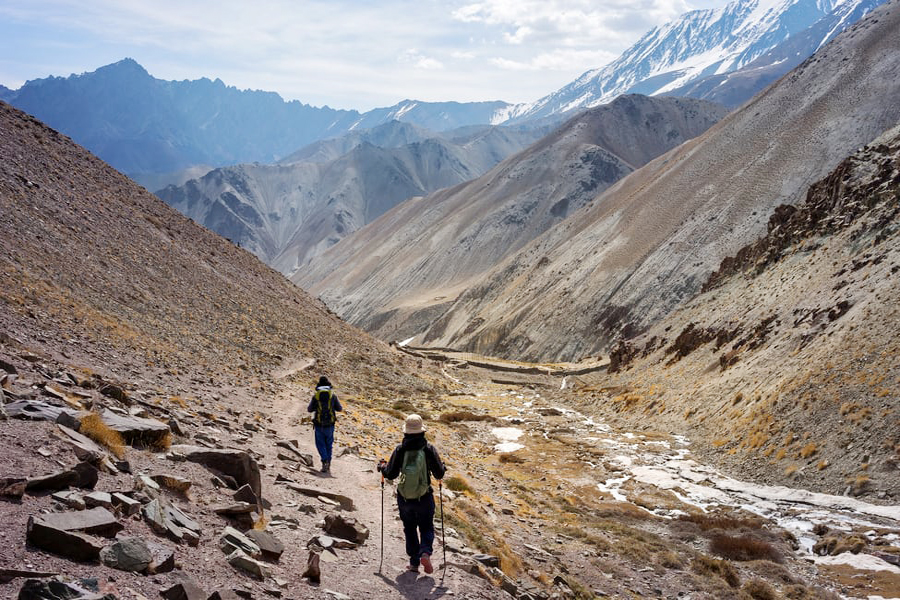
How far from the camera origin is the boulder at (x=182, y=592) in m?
5.68

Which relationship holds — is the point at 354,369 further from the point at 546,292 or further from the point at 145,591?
the point at 546,292

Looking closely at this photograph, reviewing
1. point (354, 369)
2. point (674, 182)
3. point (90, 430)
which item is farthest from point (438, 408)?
point (674, 182)

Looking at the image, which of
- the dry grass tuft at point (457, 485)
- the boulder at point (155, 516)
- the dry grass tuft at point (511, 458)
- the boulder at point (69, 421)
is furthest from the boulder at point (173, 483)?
the dry grass tuft at point (511, 458)

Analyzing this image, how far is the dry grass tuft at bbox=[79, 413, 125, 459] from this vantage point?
28.2ft

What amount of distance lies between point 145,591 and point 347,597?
238 cm

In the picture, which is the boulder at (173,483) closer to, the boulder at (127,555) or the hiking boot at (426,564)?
the boulder at (127,555)

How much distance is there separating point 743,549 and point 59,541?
14323 mm

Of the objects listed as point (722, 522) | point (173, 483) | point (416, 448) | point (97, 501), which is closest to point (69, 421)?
point (173, 483)

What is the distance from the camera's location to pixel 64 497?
652cm

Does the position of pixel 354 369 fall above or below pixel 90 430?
below

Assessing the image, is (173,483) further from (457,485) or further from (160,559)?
(457,485)

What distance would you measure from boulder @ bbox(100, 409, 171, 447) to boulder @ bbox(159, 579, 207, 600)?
170 inches

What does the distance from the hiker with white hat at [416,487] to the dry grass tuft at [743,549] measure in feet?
30.2

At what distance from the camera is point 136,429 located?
31.7 ft
